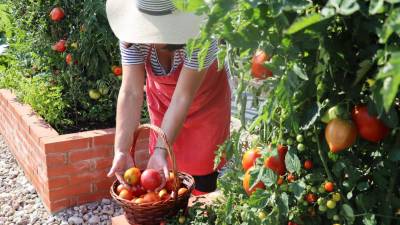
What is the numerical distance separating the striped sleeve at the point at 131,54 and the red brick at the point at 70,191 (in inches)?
49.5

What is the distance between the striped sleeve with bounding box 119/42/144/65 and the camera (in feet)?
7.07

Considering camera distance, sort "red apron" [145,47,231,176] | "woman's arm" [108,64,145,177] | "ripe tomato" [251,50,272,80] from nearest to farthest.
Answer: "ripe tomato" [251,50,272,80]
"woman's arm" [108,64,145,177]
"red apron" [145,47,231,176]

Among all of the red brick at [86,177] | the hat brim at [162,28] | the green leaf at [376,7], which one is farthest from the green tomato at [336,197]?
the red brick at [86,177]

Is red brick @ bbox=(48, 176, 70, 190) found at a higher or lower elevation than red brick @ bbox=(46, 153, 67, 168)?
lower

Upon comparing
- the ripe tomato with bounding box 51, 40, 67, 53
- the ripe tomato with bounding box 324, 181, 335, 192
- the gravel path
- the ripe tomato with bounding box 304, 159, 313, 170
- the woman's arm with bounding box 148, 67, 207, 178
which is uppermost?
the ripe tomato with bounding box 304, 159, 313, 170

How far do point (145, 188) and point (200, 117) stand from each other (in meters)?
0.77

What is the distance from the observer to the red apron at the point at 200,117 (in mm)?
2395

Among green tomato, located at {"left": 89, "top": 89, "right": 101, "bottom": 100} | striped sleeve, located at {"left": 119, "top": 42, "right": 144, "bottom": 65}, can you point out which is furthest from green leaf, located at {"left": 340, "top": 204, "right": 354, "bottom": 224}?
green tomato, located at {"left": 89, "top": 89, "right": 101, "bottom": 100}

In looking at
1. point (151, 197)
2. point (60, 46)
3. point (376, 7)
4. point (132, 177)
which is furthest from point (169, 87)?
point (376, 7)

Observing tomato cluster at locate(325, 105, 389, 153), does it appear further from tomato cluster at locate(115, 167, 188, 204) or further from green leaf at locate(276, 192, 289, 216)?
tomato cluster at locate(115, 167, 188, 204)

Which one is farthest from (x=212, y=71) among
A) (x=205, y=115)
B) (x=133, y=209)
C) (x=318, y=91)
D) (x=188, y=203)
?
(x=318, y=91)

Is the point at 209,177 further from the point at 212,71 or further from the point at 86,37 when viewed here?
the point at 86,37

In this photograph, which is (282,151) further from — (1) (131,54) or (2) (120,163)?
(1) (131,54)

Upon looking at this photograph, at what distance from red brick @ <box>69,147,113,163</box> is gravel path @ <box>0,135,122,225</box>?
33 cm
